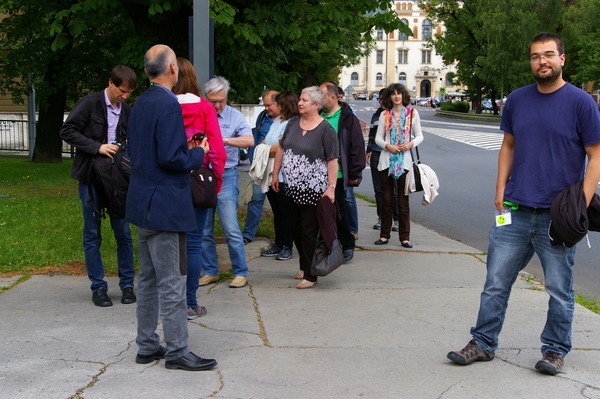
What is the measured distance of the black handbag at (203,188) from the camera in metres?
5.55

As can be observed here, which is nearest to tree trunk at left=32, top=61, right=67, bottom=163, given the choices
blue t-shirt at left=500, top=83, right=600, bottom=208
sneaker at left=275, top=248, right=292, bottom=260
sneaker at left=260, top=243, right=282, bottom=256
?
sneaker at left=260, top=243, right=282, bottom=256

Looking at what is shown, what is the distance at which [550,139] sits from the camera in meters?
4.64

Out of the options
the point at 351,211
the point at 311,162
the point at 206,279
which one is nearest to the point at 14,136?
the point at 351,211

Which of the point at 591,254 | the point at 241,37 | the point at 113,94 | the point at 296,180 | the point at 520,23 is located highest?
the point at 520,23

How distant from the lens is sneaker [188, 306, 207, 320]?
6.04 m

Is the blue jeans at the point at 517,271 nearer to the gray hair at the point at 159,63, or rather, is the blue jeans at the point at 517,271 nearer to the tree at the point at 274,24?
the gray hair at the point at 159,63

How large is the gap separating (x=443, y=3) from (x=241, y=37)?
56.4 meters

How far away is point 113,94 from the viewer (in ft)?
20.4

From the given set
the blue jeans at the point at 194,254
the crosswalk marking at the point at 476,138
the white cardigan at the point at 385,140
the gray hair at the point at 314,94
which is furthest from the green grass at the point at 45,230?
the crosswalk marking at the point at 476,138

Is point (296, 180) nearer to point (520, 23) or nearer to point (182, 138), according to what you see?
point (182, 138)

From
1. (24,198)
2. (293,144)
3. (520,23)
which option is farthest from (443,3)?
(293,144)

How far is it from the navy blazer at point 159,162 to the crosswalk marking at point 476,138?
26084 millimetres

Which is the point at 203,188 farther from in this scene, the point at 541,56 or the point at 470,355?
the point at 541,56

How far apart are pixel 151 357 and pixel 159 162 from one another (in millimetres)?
1249
